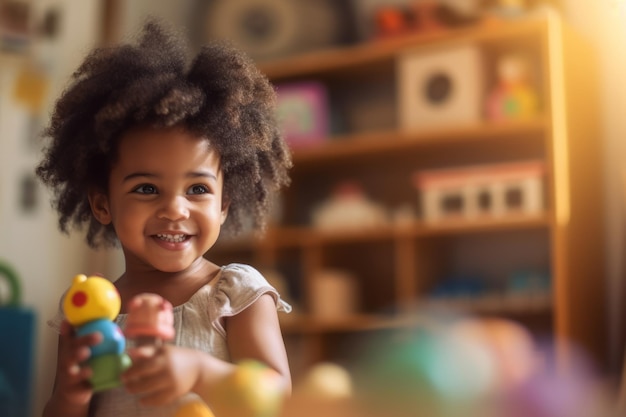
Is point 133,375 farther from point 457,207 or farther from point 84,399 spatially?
point 457,207

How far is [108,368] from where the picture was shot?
667 mm

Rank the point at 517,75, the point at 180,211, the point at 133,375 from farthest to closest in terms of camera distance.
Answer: the point at 517,75 → the point at 180,211 → the point at 133,375

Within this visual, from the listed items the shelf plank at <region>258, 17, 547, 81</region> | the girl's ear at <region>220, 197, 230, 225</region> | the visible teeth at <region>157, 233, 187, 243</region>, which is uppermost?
the shelf plank at <region>258, 17, 547, 81</region>

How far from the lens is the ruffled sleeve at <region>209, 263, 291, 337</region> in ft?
2.64

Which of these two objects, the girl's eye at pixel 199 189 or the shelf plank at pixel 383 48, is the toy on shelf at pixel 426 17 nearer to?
the shelf plank at pixel 383 48

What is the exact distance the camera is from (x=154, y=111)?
807 mm

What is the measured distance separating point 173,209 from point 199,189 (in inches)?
1.8

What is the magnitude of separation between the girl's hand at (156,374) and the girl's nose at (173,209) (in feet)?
0.55

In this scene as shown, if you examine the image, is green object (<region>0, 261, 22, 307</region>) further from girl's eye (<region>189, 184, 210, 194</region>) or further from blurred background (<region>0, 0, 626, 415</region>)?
girl's eye (<region>189, 184, 210, 194</region>)

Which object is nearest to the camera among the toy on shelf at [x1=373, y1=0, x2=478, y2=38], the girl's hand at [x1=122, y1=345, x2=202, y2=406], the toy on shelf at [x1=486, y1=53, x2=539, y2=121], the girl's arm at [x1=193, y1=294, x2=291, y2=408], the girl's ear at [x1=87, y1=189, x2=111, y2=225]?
the girl's hand at [x1=122, y1=345, x2=202, y2=406]

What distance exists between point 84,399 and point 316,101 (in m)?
1.96

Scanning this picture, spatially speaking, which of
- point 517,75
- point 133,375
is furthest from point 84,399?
point 517,75

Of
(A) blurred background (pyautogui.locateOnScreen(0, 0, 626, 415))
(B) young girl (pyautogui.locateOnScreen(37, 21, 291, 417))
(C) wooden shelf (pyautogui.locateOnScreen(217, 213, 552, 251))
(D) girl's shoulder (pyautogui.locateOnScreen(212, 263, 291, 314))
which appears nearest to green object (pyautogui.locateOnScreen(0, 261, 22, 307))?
(A) blurred background (pyautogui.locateOnScreen(0, 0, 626, 415))

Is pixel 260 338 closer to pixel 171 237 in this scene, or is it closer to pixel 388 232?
pixel 171 237
